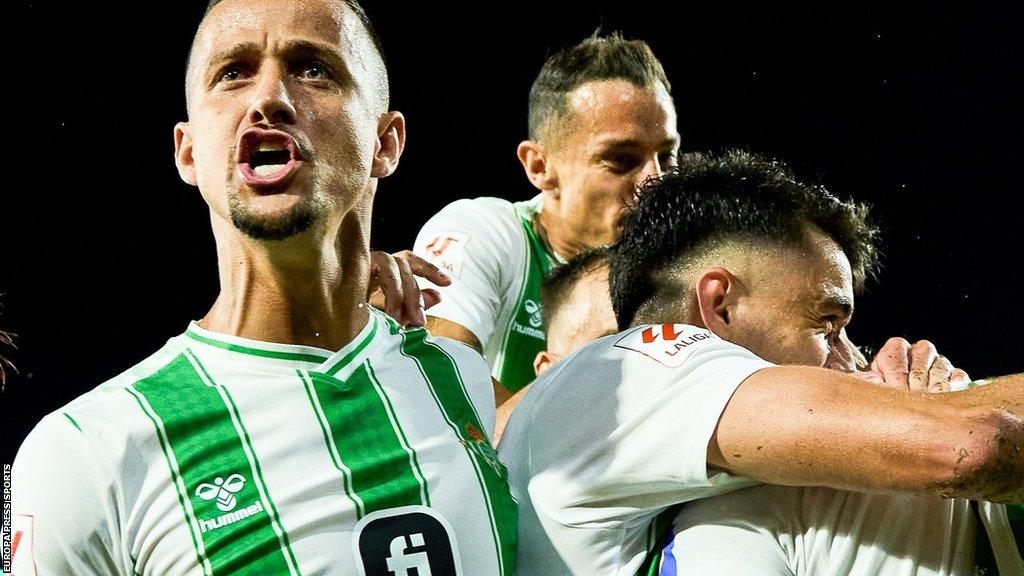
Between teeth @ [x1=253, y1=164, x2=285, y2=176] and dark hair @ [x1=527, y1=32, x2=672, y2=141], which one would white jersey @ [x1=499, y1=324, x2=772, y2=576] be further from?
dark hair @ [x1=527, y1=32, x2=672, y2=141]

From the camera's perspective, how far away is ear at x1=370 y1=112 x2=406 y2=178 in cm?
203

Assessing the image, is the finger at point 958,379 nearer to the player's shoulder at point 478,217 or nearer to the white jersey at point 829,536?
the white jersey at point 829,536

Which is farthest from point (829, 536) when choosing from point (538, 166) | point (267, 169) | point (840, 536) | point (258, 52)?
point (538, 166)

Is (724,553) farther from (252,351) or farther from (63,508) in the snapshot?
(63,508)

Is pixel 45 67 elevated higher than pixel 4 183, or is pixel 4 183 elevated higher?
pixel 45 67

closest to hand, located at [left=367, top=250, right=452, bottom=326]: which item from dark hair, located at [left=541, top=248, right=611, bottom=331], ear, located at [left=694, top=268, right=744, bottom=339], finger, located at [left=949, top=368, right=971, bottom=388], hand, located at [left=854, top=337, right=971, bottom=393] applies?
dark hair, located at [left=541, top=248, right=611, bottom=331]

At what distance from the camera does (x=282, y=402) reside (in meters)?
1.66

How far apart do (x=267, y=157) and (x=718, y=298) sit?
2.28ft

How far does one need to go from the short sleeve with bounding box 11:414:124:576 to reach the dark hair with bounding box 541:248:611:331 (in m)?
1.34

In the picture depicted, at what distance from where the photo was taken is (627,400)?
5.46 feet

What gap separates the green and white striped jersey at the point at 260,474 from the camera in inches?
58.3

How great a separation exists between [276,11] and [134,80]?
10.0 ft

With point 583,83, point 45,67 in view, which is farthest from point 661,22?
point 45,67

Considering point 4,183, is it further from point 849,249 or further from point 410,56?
point 849,249
